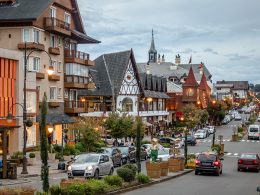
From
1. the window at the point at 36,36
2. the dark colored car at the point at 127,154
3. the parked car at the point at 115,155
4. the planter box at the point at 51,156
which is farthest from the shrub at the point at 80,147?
the window at the point at 36,36

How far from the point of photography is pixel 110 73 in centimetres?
8531

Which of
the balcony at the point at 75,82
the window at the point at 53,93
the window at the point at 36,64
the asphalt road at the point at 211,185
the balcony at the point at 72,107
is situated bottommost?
the asphalt road at the point at 211,185

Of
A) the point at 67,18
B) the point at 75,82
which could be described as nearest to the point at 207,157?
the point at 75,82

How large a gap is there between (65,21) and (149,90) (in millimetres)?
39210

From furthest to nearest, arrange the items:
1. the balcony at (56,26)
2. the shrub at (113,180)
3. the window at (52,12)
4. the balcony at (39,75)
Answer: the window at (52,12), the balcony at (56,26), the balcony at (39,75), the shrub at (113,180)

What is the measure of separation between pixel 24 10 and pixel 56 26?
12.5 feet

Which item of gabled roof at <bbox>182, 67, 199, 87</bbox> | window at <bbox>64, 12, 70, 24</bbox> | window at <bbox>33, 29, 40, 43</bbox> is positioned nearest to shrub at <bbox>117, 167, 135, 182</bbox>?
window at <bbox>33, 29, 40, 43</bbox>

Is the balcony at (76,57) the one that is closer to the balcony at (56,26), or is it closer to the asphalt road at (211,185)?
the balcony at (56,26)

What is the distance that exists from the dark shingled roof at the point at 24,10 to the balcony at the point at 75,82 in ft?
31.0

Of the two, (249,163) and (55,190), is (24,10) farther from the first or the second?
(55,190)

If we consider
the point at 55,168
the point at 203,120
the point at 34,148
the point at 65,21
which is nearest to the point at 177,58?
the point at 203,120

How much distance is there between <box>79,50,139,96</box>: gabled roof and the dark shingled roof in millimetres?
26908

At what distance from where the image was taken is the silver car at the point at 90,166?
100 ft

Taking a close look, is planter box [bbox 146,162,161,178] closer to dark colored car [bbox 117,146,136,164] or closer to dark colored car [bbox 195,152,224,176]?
dark colored car [bbox 195,152,224,176]
